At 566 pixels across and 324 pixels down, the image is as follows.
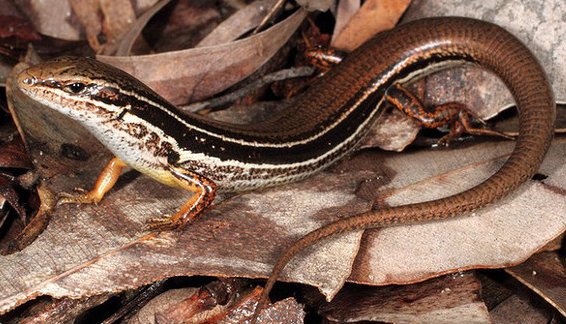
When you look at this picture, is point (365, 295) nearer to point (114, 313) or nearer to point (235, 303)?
point (235, 303)

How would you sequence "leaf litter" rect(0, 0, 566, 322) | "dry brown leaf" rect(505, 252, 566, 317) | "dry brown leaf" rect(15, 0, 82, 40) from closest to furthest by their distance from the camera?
"leaf litter" rect(0, 0, 566, 322) < "dry brown leaf" rect(505, 252, 566, 317) < "dry brown leaf" rect(15, 0, 82, 40)

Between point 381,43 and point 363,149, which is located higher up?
point 381,43

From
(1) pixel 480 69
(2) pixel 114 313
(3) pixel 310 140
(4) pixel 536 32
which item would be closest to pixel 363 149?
(3) pixel 310 140

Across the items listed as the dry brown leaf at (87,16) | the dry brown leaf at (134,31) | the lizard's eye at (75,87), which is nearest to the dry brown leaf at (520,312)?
the lizard's eye at (75,87)

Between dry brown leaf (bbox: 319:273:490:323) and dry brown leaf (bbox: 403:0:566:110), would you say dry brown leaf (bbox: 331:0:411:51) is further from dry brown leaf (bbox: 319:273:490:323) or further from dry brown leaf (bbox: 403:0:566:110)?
dry brown leaf (bbox: 319:273:490:323)

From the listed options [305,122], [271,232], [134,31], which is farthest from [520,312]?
[134,31]

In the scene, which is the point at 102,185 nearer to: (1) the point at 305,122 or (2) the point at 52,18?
(1) the point at 305,122

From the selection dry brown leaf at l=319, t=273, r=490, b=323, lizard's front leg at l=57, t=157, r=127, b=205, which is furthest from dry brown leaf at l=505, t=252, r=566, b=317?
lizard's front leg at l=57, t=157, r=127, b=205
